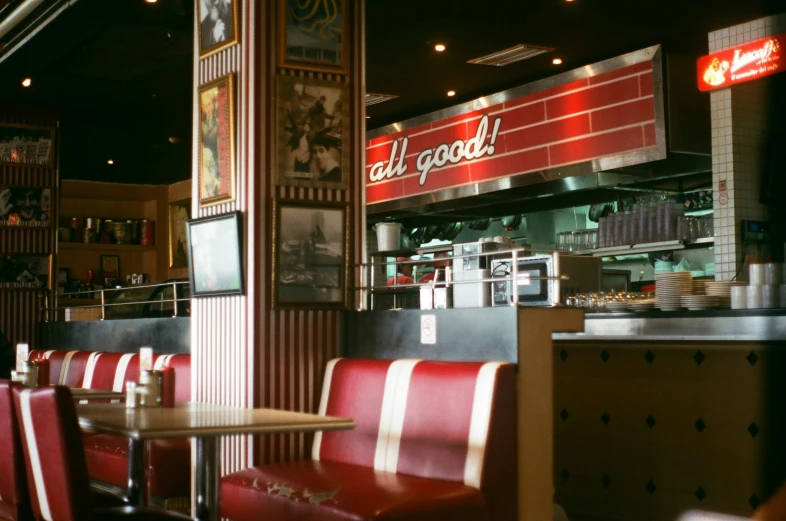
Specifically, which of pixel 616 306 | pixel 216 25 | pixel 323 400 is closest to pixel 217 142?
pixel 216 25

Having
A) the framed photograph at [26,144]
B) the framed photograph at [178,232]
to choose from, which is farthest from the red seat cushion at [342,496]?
the framed photograph at [178,232]

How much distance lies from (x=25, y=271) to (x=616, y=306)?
654cm

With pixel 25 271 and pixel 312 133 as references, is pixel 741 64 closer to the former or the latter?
pixel 312 133

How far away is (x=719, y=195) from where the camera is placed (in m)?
7.07

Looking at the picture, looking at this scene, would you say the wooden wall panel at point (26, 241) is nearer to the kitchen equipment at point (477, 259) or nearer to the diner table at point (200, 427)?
the kitchen equipment at point (477, 259)

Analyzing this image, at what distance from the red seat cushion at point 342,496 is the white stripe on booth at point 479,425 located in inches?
2.6

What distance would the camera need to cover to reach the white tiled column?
6961mm

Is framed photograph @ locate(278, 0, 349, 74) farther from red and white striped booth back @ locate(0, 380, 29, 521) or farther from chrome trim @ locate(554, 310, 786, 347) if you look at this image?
red and white striped booth back @ locate(0, 380, 29, 521)

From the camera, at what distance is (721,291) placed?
229 inches

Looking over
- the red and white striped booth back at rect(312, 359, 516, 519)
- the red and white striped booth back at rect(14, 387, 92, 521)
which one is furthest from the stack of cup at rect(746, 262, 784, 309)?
the red and white striped booth back at rect(14, 387, 92, 521)

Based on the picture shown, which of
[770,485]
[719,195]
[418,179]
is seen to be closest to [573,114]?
[719,195]

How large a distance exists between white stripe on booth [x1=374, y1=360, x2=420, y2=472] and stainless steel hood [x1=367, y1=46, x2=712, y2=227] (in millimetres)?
3457

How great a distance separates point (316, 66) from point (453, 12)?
1.76 meters

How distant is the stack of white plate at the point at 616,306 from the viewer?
5.98 m
